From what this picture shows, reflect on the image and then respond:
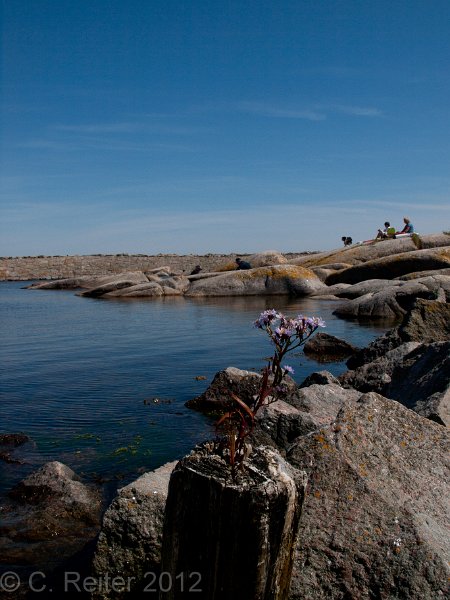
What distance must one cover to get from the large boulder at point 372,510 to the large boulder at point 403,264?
32.9 m

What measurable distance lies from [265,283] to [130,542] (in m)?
35.2

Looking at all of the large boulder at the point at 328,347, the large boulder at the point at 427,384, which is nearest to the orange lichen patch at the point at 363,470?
the large boulder at the point at 427,384

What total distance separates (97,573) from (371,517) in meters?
2.49

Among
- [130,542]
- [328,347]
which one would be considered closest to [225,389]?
[130,542]

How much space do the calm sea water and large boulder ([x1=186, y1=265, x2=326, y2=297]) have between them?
6150 mm

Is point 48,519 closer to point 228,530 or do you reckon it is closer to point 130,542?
point 130,542

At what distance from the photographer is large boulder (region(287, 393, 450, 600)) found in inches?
153

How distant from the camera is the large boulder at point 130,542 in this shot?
5105 millimetres

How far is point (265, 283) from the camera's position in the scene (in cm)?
4009

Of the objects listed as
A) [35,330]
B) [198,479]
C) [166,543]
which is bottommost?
[35,330]

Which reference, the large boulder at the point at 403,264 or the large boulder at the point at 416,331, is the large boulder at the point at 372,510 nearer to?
the large boulder at the point at 416,331

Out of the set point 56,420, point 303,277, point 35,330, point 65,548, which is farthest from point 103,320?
point 65,548

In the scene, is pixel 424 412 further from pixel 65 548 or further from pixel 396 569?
pixel 65 548

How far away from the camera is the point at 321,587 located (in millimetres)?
3895
